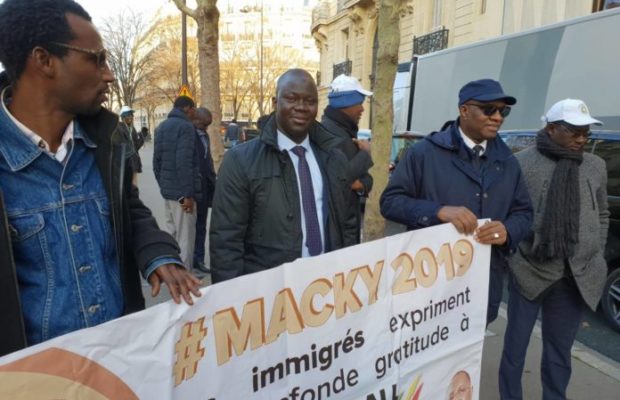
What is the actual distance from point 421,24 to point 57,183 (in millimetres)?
20667

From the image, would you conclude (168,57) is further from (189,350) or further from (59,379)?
(59,379)

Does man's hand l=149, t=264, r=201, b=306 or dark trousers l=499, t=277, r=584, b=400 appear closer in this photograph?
man's hand l=149, t=264, r=201, b=306

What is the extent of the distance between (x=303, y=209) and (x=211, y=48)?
693 cm

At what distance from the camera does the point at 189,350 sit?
5.33ft

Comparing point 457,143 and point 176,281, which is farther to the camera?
point 457,143

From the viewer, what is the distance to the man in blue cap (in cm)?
250

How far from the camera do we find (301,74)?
249 centimetres

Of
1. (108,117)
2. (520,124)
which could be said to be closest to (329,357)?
(108,117)

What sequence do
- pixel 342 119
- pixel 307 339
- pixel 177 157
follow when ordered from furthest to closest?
pixel 177 157, pixel 342 119, pixel 307 339

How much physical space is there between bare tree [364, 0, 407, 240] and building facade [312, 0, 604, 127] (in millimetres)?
2026

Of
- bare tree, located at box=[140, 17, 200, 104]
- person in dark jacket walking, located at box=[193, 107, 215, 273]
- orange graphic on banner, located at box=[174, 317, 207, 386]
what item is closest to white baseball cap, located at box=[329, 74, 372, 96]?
person in dark jacket walking, located at box=[193, 107, 215, 273]

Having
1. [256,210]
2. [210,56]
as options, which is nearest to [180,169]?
[256,210]

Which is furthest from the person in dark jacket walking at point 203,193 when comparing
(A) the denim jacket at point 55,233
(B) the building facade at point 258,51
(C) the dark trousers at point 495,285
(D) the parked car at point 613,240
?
(B) the building facade at point 258,51

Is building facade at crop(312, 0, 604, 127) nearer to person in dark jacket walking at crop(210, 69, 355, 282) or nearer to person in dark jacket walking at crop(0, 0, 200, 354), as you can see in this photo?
person in dark jacket walking at crop(210, 69, 355, 282)
